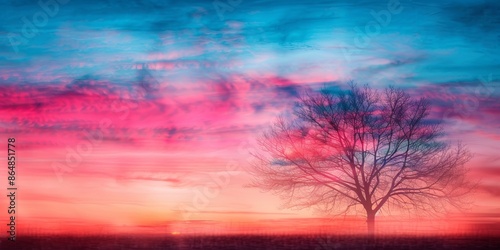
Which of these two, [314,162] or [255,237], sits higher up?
[314,162]

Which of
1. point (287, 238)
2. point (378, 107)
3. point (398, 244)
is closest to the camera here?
point (398, 244)

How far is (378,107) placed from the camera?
3456cm

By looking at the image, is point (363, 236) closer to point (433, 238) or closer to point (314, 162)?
point (433, 238)

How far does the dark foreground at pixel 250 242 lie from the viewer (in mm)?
24703

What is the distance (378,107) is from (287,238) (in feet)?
33.8

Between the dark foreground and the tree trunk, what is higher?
the tree trunk

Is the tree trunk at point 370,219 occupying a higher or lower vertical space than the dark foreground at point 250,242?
higher

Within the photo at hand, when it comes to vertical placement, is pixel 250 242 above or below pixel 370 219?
below

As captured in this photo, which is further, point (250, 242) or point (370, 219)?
point (370, 219)

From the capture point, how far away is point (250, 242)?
26.0m

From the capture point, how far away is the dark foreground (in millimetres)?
24703

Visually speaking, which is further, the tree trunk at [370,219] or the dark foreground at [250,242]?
the tree trunk at [370,219]

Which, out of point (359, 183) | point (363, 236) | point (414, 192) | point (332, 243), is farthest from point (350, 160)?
point (332, 243)

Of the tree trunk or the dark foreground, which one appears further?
the tree trunk
